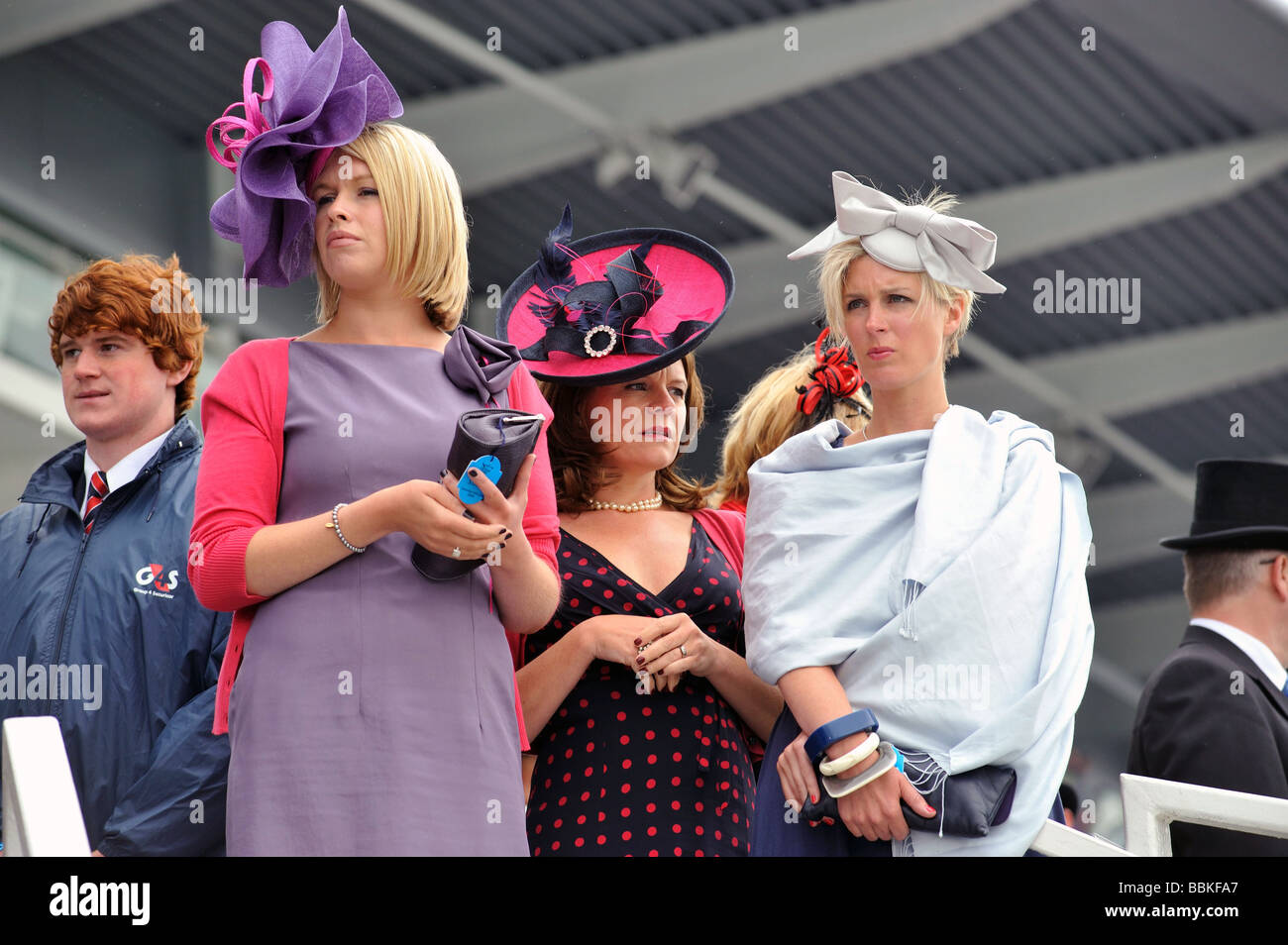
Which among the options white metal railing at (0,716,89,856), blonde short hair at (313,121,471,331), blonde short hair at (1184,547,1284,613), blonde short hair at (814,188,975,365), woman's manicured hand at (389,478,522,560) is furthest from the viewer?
blonde short hair at (1184,547,1284,613)

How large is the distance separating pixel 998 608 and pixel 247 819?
1.10m

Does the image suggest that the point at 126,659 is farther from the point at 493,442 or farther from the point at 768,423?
the point at 768,423

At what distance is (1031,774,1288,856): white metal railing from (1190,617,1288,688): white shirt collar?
1.14m

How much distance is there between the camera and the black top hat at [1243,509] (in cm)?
362

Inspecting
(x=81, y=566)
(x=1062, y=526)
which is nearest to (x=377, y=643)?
(x=81, y=566)

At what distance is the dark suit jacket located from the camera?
3090mm

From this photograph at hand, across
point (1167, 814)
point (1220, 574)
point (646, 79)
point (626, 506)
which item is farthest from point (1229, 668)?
point (646, 79)

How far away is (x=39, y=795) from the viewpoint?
6.32 ft

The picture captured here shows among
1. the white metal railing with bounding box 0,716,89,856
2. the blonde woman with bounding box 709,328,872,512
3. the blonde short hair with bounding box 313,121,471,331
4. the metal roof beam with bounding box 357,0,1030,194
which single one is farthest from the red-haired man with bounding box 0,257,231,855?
the metal roof beam with bounding box 357,0,1030,194

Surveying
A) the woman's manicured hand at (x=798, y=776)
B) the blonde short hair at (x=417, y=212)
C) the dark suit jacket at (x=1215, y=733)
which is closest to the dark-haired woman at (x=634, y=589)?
the woman's manicured hand at (x=798, y=776)

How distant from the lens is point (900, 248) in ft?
8.57

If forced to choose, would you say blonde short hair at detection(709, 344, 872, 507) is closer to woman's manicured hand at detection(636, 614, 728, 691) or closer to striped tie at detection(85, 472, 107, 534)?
woman's manicured hand at detection(636, 614, 728, 691)
